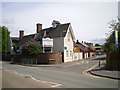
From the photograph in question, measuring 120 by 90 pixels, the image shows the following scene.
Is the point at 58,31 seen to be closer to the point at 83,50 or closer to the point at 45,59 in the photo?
the point at 45,59

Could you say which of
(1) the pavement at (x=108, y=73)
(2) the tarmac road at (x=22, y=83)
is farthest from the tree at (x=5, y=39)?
(2) the tarmac road at (x=22, y=83)

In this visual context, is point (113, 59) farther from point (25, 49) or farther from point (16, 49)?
point (16, 49)

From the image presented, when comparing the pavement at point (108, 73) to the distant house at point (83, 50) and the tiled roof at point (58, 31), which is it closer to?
the tiled roof at point (58, 31)

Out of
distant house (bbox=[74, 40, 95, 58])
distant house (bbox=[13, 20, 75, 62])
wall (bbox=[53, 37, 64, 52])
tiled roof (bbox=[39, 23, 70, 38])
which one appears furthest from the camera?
distant house (bbox=[74, 40, 95, 58])

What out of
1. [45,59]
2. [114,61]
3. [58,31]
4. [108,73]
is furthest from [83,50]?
[108,73]

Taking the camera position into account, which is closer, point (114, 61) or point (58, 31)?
point (114, 61)

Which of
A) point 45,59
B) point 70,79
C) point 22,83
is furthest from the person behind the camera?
point 45,59

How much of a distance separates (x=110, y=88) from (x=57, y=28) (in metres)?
44.8

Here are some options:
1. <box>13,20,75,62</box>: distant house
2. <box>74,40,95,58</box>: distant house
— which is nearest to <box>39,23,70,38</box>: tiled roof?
<box>13,20,75,62</box>: distant house

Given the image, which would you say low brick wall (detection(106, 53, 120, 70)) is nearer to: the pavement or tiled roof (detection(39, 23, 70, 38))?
the pavement

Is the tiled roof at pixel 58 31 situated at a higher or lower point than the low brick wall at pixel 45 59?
higher

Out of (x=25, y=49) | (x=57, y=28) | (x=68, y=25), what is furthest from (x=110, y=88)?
(x=57, y=28)

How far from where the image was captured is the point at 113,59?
31734 millimetres

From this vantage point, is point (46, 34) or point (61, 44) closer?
point (61, 44)
